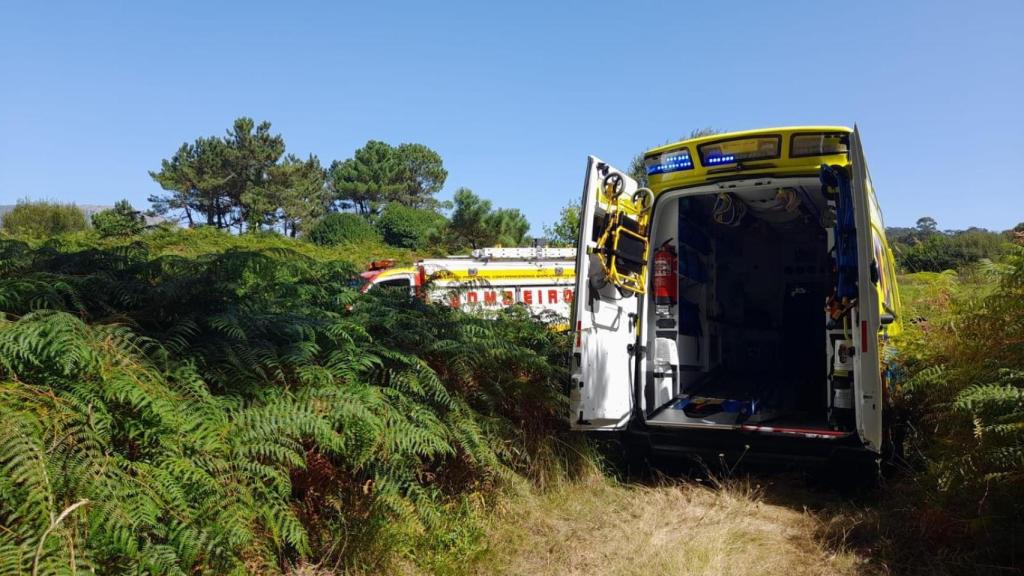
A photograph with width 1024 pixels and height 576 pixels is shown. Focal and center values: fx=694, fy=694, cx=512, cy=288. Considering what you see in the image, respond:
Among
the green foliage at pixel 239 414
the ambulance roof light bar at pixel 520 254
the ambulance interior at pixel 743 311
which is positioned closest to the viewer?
the green foliage at pixel 239 414

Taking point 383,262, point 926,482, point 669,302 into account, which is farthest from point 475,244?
point 926,482

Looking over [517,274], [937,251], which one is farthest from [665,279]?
[937,251]

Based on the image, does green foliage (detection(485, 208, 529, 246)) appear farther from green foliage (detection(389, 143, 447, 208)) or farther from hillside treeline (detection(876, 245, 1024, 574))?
green foliage (detection(389, 143, 447, 208))

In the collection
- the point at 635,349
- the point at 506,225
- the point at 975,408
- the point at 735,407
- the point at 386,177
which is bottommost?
the point at 735,407

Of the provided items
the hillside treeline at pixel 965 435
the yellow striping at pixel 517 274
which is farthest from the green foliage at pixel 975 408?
the yellow striping at pixel 517 274

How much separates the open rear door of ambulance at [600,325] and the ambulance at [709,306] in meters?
0.01

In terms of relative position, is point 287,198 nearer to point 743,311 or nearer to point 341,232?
point 341,232

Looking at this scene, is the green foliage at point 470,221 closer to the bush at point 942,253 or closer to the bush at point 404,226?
the bush at point 404,226

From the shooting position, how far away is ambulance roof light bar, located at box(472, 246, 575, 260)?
1352 cm

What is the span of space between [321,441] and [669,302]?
147 inches

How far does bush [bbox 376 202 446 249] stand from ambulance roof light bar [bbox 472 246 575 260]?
21657 millimetres

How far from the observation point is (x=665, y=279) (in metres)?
6.17

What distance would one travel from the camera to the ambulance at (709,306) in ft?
16.3

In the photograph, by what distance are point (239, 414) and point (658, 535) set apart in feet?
9.02
